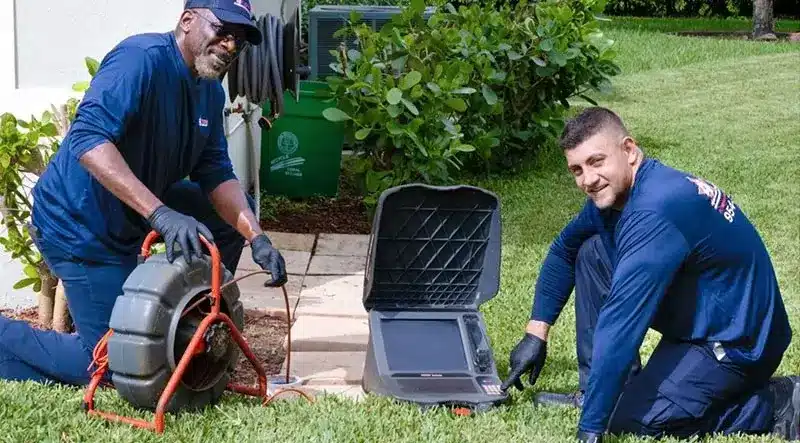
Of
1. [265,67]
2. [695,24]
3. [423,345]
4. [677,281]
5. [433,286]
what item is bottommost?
[695,24]

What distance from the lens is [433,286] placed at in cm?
477

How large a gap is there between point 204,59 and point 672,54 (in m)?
14.8

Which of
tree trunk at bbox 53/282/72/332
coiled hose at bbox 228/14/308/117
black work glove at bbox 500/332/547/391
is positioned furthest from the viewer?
coiled hose at bbox 228/14/308/117

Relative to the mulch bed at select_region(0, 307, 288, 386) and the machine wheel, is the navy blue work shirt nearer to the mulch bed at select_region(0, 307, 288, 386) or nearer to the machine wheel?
the machine wheel

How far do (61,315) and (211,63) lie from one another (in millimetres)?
1715

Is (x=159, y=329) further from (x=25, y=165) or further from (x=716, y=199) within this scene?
(x=716, y=199)

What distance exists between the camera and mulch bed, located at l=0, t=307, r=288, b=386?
16.4 ft

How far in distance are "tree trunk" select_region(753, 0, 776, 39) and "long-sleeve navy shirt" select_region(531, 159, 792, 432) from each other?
1854cm

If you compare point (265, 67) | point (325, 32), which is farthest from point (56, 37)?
point (325, 32)

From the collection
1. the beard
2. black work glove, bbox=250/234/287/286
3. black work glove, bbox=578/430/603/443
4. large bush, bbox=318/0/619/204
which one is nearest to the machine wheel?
black work glove, bbox=250/234/287/286

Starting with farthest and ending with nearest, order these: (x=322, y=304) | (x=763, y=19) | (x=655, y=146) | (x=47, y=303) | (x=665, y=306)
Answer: (x=763, y=19), (x=655, y=146), (x=322, y=304), (x=47, y=303), (x=665, y=306)

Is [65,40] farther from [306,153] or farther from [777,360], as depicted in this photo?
[777,360]

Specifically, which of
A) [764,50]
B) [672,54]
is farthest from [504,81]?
[764,50]

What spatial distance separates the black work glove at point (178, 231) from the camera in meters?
3.70
